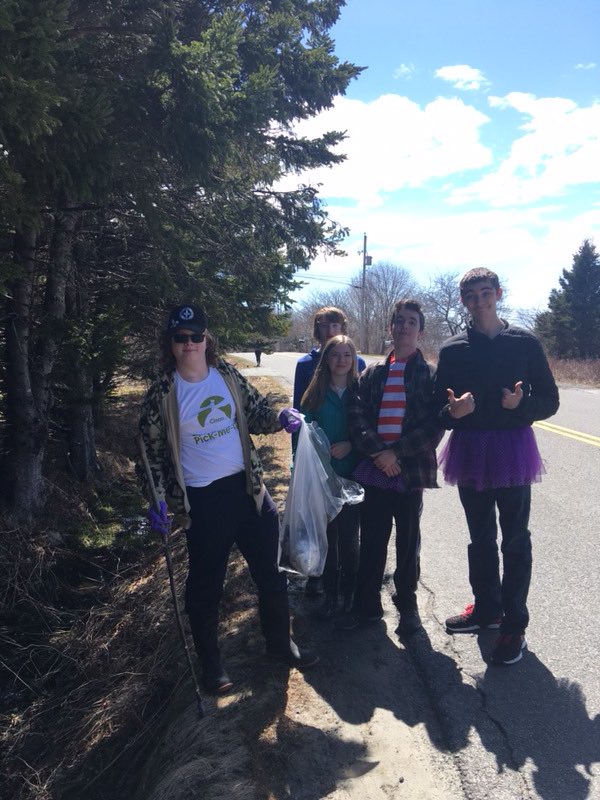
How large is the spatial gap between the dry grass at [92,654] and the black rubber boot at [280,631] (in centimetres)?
37

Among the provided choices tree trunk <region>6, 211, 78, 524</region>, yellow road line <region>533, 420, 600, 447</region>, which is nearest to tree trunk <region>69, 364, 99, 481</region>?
tree trunk <region>6, 211, 78, 524</region>

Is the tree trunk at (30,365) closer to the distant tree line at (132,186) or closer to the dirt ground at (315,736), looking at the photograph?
the distant tree line at (132,186)

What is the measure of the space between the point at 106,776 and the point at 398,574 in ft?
6.48

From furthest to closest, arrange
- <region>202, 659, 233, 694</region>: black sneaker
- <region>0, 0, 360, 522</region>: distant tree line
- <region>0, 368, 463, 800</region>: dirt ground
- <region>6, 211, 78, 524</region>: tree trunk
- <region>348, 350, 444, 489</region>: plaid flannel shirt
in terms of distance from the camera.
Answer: <region>6, 211, 78, 524</region>: tree trunk
<region>0, 0, 360, 522</region>: distant tree line
<region>348, 350, 444, 489</region>: plaid flannel shirt
<region>202, 659, 233, 694</region>: black sneaker
<region>0, 368, 463, 800</region>: dirt ground

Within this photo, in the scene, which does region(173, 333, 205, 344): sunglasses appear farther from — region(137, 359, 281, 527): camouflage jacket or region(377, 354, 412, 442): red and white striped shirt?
region(377, 354, 412, 442): red and white striped shirt

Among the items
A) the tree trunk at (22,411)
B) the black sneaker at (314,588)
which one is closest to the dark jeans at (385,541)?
the black sneaker at (314,588)

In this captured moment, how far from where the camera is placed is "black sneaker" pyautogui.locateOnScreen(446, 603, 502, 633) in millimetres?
3545

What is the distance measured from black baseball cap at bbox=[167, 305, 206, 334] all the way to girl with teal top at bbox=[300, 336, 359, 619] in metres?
0.94

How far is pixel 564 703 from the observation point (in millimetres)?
2816

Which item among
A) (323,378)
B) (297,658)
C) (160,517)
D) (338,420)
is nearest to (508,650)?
(297,658)

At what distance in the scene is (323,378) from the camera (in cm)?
366

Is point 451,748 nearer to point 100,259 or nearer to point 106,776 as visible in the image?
point 106,776

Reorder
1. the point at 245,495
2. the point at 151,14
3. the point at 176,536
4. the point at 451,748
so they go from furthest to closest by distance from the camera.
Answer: the point at 176,536, the point at 151,14, the point at 245,495, the point at 451,748

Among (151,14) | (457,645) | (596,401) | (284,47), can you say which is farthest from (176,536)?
(596,401)
